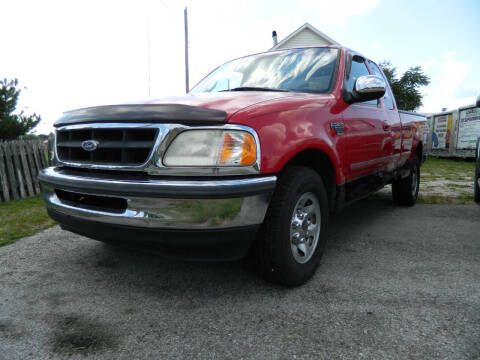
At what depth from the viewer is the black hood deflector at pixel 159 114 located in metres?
1.83

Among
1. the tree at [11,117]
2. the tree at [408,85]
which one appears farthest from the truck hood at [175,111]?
the tree at [408,85]

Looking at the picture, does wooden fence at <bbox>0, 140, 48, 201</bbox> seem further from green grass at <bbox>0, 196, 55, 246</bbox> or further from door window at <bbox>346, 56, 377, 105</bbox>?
door window at <bbox>346, 56, 377, 105</bbox>

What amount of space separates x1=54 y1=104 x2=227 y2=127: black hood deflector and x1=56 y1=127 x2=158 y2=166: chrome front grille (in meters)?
0.06

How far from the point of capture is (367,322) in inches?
73.9

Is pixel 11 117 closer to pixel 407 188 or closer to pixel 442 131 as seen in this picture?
pixel 407 188

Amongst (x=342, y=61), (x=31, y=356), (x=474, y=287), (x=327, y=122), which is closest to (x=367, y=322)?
(x=474, y=287)

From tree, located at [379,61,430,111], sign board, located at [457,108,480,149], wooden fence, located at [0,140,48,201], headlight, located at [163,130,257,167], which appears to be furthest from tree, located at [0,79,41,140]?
tree, located at [379,61,430,111]

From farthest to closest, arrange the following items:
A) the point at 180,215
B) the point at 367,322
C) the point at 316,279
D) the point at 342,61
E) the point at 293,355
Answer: the point at 342,61
the point at 316,279
the point at 367,322
the point at 180,215
the point at 293,355

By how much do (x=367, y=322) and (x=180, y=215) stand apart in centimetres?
119

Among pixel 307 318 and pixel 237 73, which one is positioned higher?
pixel 237 73

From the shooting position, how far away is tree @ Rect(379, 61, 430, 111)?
1179 inches

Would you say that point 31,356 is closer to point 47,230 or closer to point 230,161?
point 230,161

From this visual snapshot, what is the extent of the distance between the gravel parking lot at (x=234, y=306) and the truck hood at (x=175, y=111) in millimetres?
917

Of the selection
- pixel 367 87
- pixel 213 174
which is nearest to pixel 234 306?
pixel 213 174
